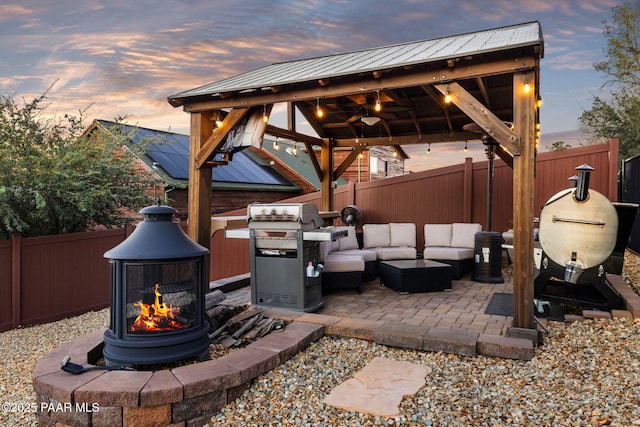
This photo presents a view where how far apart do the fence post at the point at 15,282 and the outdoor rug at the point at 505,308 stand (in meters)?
5.90

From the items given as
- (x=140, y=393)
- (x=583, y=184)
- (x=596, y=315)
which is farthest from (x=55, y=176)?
(x=596, y=315)

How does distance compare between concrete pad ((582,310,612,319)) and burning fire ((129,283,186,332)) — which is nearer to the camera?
burning fire ((129,283,186,332))

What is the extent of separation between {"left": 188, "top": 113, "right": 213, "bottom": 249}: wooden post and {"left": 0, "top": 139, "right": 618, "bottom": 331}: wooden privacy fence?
228 cm

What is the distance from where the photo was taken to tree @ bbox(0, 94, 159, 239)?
5.77 m

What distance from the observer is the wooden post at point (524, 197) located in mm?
3424

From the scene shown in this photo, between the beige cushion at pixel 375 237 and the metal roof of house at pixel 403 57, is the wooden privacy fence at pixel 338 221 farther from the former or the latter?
the metal roof of house at pixel 403 57

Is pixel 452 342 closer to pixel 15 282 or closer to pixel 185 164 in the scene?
pixel 15 282

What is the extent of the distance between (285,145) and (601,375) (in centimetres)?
1531

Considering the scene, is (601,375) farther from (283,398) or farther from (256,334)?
(256,334)

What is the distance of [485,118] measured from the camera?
11.8 feet

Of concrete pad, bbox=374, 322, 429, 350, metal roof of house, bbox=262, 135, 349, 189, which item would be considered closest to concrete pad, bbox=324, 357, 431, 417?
concrete pad, bbox=374, 322, 429, 350

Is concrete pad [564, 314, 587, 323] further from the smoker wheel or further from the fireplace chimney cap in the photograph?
the fireplace chimney cap

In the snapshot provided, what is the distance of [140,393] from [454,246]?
18.0ft

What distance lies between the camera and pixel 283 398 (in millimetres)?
2688
